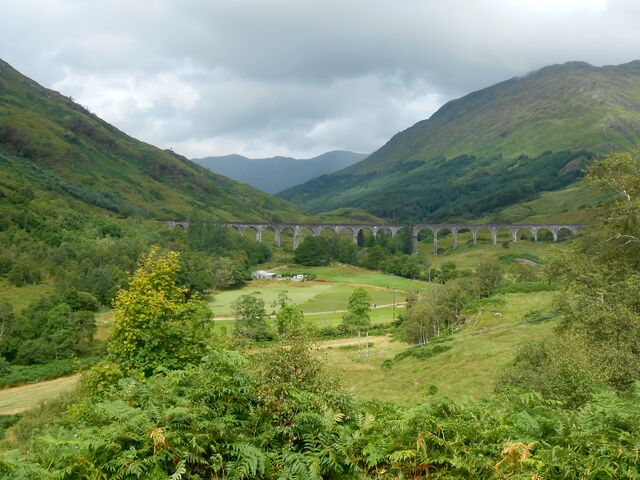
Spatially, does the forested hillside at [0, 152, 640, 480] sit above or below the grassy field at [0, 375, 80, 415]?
above

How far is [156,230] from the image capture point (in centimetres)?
16025

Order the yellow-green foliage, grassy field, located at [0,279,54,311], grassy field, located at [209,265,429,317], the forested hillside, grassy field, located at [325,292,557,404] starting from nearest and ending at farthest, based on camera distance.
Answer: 1. the forested hillside
2. the yellow-green foliage
3. grassy field, located at [325,292,557,404]
4. grassy field, located at [0,279,54,311]
5. grassy field, located at [209,265,429,317]

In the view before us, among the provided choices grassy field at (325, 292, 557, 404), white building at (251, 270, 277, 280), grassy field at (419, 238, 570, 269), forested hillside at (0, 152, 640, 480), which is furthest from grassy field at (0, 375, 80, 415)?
grassy field at (419, 238, 570, 269)

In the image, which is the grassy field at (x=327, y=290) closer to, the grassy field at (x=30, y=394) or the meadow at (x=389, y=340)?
the meadow at (x=389, y=340)

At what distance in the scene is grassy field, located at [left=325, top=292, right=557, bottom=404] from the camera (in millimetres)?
32938

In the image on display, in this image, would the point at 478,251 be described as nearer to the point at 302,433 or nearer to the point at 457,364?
the point at 457,364

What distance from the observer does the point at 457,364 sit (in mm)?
39250

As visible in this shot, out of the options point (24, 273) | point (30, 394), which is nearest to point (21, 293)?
point (24, 273)

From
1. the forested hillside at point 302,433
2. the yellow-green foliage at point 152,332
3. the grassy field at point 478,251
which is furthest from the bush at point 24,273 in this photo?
the grassy field at point 478,251

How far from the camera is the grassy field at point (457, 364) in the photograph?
3294 cm

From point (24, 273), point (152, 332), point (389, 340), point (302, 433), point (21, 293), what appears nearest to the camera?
point (302, 433)

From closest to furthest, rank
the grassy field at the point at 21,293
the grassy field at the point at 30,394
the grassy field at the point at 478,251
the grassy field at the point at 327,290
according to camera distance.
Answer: the grassy field at the point at 30,394 → the grassy field at the point at 21,293 → the grassy field at the point at 327,290 → the grassy field at the point at 478,251

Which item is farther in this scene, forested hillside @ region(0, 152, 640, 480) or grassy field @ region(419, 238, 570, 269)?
grassy field @ region(419, 238, 570, 269)

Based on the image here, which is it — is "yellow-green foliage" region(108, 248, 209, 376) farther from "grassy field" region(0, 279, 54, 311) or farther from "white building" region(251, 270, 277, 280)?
"white building" region(251, 270, 277, 280)
